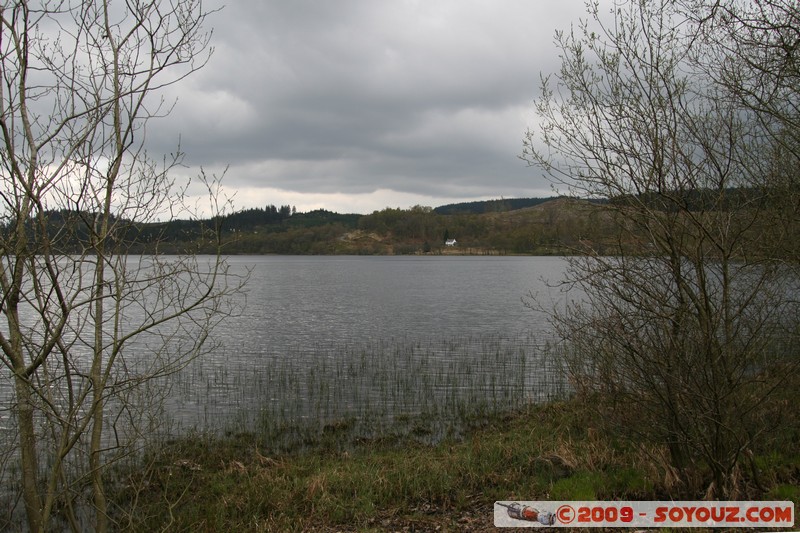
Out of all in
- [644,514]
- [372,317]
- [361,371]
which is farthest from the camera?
[372,317]

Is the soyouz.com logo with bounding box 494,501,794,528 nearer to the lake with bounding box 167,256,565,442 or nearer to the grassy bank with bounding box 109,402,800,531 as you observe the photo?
the grassy bank with bounding box 109,402,800,531

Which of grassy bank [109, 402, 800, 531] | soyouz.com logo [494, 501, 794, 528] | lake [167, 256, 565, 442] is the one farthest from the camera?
lake [167, 256, 565, 442]

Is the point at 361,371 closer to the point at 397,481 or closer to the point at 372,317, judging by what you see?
the point at 397,481

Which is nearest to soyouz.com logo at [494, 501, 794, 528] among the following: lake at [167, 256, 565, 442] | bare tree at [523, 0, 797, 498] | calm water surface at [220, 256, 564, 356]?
bare tree at [523, 0, 797, 498]

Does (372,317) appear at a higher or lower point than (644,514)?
lower

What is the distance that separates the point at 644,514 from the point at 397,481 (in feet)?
12.2

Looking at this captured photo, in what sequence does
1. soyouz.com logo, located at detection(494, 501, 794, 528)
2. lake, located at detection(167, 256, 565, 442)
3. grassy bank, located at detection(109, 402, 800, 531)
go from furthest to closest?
lake, located at detection(167, 256, 565, 442), grassy bank, located at detection(109, 402, 800, 531), soyouz.com logo, located at detection(494, 501, 794, 528)

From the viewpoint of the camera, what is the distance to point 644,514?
6.59 meters

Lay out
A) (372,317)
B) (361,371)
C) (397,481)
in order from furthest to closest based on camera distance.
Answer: (372,317)
(361,371)
(397,481)

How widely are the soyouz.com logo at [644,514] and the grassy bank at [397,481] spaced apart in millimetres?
384

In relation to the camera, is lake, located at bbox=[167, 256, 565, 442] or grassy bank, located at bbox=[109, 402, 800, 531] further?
lake, located at bbox=[167, 256, 565, 442]

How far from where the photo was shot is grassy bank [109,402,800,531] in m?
7.45

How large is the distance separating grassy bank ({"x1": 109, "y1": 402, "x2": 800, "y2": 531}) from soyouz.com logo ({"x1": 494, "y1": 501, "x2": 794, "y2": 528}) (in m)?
0.38

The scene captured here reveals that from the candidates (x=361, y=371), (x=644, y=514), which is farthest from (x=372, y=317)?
(x=644, y=514)
